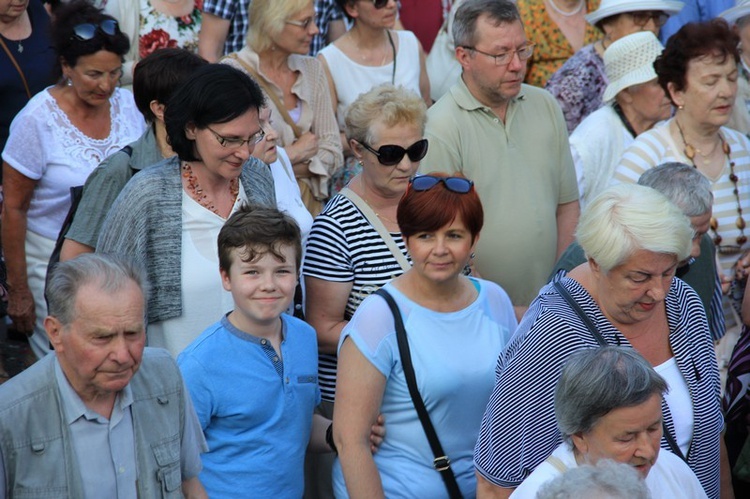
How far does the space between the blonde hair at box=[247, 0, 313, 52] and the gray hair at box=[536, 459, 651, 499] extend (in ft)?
11.4

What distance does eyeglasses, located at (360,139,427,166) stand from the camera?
4.64m

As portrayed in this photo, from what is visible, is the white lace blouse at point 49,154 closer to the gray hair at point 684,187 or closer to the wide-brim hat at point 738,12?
the gray hair at point 684,187

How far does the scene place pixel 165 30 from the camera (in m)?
6.57

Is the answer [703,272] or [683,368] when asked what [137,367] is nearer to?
[683,368]

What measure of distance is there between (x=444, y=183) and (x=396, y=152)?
747 mm

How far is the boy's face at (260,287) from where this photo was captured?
3.91 meters

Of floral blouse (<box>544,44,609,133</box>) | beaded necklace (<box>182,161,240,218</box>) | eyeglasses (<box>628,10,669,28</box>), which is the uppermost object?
eyeglasses (<box>628,10,669,28</box>)

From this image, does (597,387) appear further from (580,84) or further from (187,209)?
(580,84)

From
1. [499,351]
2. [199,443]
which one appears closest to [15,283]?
[199,443]

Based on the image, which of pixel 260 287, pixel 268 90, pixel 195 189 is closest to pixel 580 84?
pixel 268 90

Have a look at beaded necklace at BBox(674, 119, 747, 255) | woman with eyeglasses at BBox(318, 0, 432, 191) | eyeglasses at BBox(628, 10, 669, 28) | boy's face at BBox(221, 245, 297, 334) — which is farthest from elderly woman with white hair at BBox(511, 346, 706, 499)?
eyeglasses at BBox(628, 10, 669, 28)

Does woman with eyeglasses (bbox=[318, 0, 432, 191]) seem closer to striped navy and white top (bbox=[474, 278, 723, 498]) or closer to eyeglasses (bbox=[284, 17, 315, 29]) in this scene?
eyeglasses (bbox=[284, 17, 315, 29])

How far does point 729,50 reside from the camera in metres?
5.55

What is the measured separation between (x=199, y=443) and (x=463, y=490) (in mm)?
977
